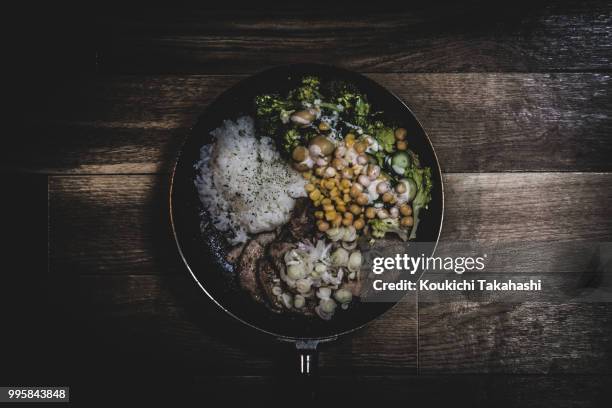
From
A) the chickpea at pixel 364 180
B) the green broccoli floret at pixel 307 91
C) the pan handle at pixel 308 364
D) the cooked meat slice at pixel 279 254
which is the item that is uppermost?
the green broccoli floret at pixel 307 91

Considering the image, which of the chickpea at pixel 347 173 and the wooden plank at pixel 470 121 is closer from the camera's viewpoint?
the chickpea at pixel 347 173

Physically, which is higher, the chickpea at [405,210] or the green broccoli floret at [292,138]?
the green broccoli floret at [292,138]

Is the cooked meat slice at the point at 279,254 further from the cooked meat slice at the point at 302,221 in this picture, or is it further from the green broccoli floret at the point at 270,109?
the green broccoli floret at the point at 270,109

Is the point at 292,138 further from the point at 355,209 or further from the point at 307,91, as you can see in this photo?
the point at 355,209

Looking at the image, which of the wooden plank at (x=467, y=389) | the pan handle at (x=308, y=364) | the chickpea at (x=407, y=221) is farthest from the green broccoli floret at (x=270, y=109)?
the wooden plank at (x=467, y=389)

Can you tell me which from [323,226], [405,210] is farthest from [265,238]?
[405,210]

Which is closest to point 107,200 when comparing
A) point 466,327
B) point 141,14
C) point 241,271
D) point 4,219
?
point 4,219
